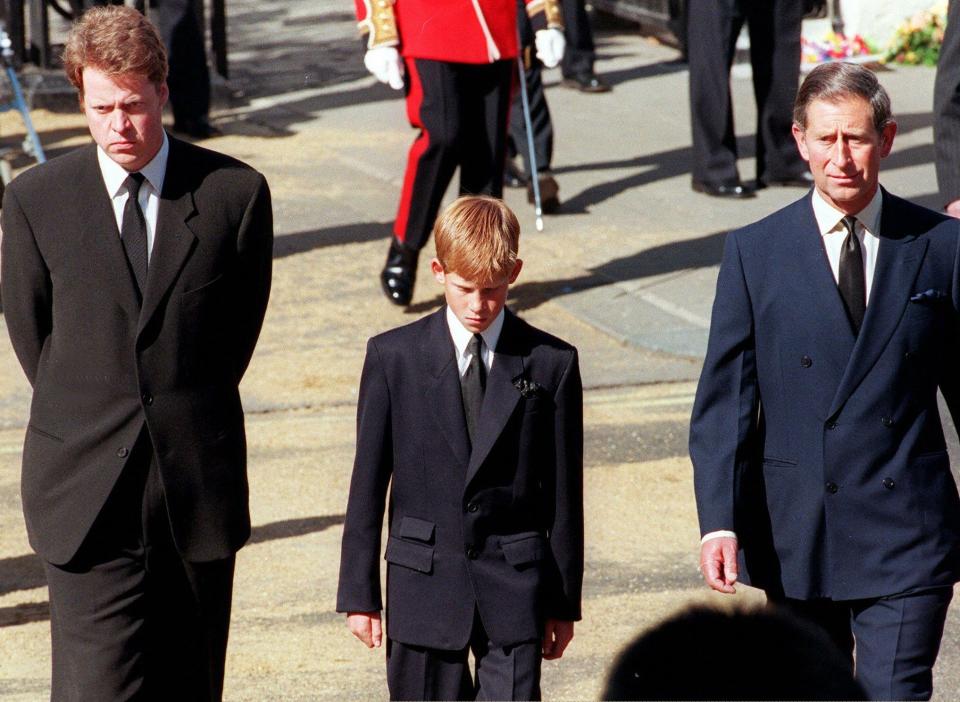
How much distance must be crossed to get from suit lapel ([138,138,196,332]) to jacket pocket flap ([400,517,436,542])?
740 millimetres

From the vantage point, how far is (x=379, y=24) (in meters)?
7.73

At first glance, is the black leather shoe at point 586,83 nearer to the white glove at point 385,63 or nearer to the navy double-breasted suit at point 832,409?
the white glove at point 385,63

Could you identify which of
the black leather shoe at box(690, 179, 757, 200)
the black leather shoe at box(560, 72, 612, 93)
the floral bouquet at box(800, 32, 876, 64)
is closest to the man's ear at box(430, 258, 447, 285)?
the black leather shoe at box(690, 179, 757, 200)

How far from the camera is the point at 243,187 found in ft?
13.2

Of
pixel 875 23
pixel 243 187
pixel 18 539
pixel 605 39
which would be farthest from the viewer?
pixel 605 39

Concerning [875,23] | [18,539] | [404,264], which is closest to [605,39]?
[875,23]

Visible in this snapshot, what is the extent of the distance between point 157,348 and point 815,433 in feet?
4.90

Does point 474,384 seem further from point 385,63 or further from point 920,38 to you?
point 920,38

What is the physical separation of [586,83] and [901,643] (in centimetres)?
1017

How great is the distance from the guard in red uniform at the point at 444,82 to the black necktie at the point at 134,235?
3.91 m

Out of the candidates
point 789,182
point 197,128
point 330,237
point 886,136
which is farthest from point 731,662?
point 197,128

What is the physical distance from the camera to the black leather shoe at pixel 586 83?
1353 centimetres

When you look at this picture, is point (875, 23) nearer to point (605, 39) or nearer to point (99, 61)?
point (605, 39)

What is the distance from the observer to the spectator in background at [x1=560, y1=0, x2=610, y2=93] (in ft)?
43.4
